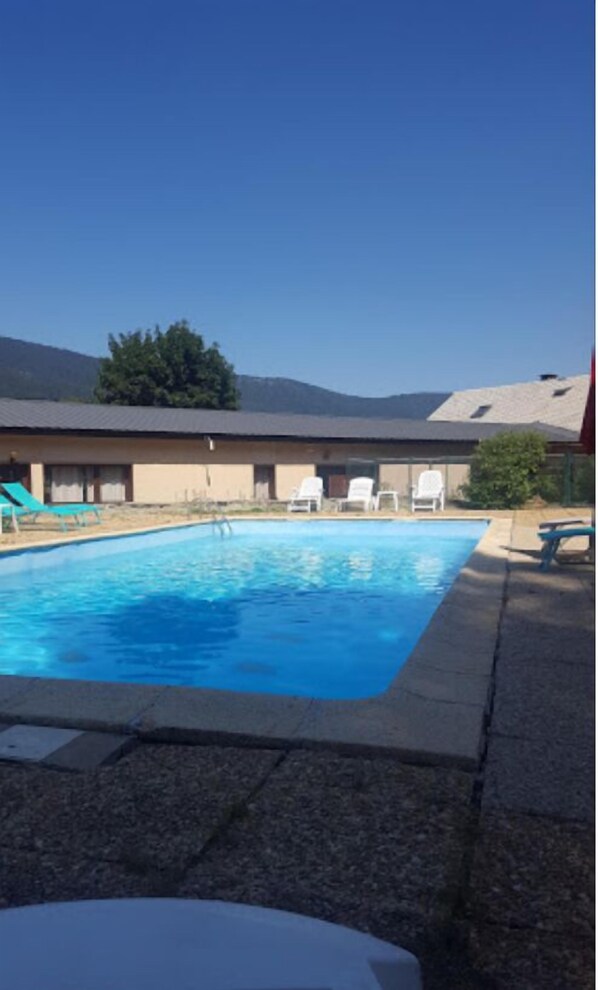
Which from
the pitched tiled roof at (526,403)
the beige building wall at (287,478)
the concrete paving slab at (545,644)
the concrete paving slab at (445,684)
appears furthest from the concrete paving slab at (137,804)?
the pitched tiled roof at (526,403)

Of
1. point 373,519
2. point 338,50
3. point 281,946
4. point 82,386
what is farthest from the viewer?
point 82,386

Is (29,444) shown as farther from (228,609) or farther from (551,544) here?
(551,544)

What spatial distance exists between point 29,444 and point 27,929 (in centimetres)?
2258

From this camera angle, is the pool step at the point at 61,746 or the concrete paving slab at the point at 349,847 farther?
the pool step at the point at 61,746

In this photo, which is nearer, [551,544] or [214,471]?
[551,544]

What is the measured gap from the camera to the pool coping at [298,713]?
3262 millimetres

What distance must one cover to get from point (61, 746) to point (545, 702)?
2.35 meters

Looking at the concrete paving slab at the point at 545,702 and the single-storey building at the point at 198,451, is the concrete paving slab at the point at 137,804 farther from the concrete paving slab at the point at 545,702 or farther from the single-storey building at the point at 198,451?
the single-storey building at the point at 198,451

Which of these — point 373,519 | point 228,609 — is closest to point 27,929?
point 228,609

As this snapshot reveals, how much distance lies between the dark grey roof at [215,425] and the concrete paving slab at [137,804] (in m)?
20.2

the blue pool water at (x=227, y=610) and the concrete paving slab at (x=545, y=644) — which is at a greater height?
the concrete paving slab at (x=545, y=644)

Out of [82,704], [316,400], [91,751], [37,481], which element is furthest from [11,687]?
[316,400]

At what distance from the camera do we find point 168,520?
17672 millimetres

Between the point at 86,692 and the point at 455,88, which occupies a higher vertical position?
the point at 455,88
